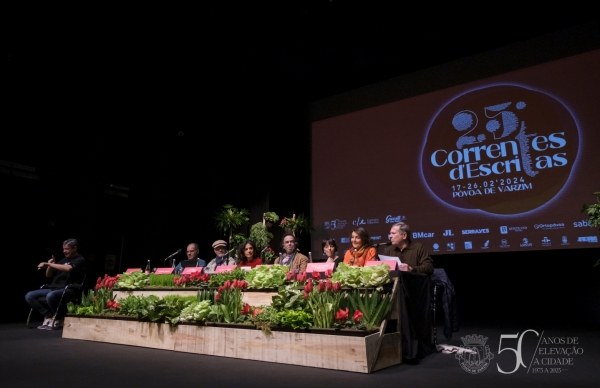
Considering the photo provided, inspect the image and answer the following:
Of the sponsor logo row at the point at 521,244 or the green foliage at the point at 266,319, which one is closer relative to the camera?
the green foliage at the point at 266,319

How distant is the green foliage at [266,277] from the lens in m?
3.56

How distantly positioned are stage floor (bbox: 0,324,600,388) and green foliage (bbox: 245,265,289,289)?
2.22 ft

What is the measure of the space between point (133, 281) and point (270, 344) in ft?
7.37

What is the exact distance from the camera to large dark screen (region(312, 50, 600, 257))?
5.41m

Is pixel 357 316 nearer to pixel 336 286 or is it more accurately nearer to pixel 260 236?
pixel 336 286

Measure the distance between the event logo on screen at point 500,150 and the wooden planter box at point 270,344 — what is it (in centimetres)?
363

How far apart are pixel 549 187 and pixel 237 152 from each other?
19.4ft

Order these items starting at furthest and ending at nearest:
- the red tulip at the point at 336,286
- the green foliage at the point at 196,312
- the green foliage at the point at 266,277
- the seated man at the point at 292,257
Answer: the seated man at the point at 292,257, the green foliage at the point at 266,277, the green foliage at the point at 196,312, the red tulip at the point at 336,286

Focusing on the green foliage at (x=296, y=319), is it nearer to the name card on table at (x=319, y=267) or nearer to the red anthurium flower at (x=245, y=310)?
the red anthurium flower at (x=245, y=310)

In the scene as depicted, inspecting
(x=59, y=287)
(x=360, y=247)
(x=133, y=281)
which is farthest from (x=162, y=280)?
(x=59, y=287)

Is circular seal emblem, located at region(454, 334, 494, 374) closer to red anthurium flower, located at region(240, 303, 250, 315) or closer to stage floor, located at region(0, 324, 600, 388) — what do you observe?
stage floor, located at region(0, 324, 600, 388)

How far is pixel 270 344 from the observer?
3.02 m

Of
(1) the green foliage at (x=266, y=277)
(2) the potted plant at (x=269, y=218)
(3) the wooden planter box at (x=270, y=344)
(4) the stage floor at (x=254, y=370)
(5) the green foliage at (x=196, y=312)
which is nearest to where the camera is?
(4) the stage floor at (x=254, y=370)

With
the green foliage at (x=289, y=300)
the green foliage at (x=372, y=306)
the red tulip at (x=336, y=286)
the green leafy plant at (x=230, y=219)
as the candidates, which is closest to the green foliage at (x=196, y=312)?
the green foliage at (x=289, y=300)
